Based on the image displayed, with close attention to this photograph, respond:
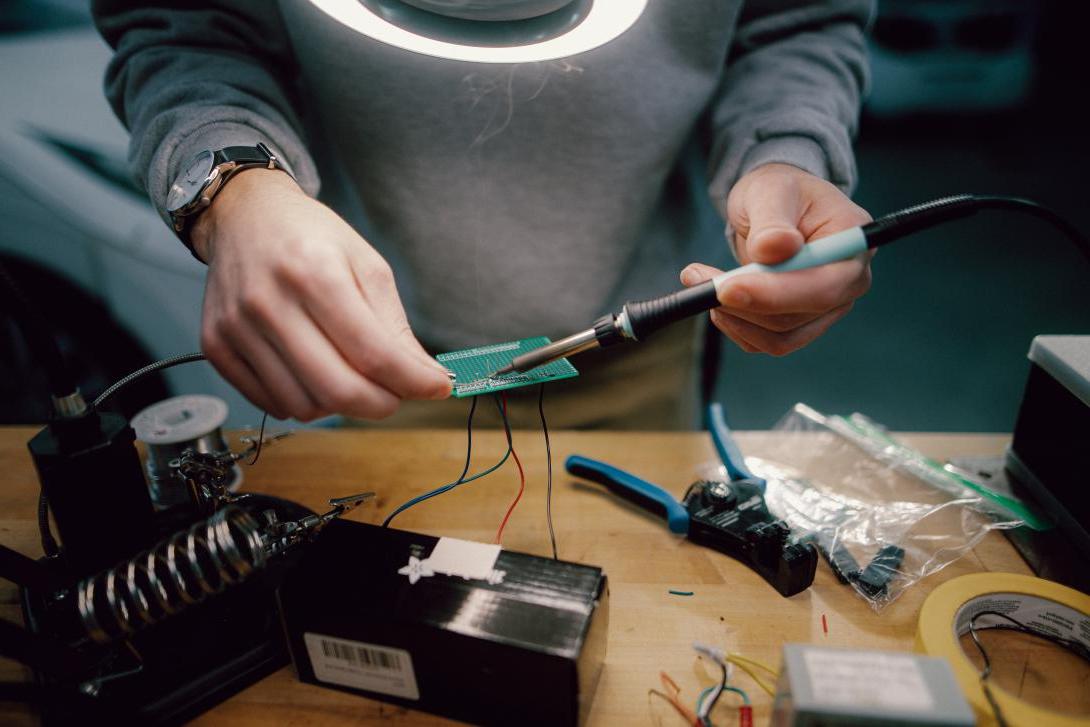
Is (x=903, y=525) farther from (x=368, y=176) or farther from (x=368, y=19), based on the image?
(x=368, y=176)

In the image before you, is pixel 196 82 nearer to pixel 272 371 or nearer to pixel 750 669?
pixel 272 371

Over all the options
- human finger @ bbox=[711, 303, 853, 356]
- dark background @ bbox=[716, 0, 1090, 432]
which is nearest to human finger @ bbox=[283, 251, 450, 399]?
human finger @ bbox=[711, 303, 853, 356]

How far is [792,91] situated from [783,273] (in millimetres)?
443

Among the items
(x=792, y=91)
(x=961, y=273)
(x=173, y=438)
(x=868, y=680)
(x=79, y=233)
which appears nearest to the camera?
(x=868, y=680)

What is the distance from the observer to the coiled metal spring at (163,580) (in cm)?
51

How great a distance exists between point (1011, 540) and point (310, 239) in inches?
34.3

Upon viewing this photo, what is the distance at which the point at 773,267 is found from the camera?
0.63 metres

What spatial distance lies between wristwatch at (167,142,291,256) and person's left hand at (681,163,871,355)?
51cm

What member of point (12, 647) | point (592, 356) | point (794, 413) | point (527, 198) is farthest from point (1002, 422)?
point (12, 647)

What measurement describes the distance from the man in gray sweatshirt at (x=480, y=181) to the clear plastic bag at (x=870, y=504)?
0.69 feet

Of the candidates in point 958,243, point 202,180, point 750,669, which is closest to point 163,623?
point 202,180

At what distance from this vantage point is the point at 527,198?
1.01 m

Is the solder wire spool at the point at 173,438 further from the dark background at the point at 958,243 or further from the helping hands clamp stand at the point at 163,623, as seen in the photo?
the dark background at the point at 958,243

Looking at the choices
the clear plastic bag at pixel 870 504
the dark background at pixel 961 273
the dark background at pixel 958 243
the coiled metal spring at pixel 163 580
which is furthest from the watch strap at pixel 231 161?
the dark background at pixel 961 273
